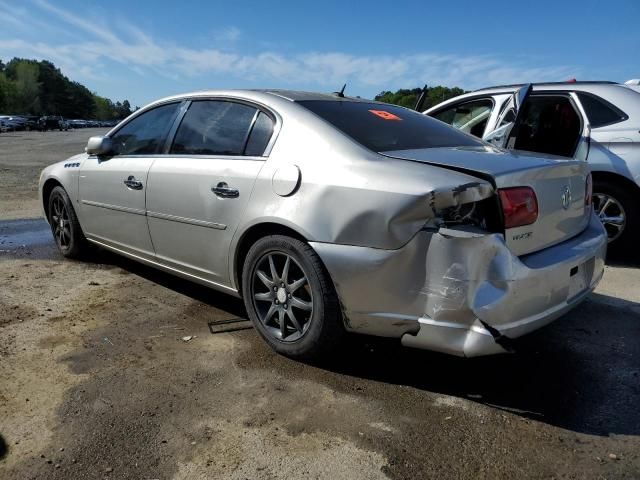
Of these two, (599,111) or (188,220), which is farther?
(599,111)

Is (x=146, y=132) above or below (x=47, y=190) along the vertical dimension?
above

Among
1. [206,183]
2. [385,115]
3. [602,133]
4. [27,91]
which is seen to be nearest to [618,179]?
[602,133]

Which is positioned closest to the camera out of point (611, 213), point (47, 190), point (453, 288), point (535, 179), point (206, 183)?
point (453, 288)

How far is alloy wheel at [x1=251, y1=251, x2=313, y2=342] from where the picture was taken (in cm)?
292

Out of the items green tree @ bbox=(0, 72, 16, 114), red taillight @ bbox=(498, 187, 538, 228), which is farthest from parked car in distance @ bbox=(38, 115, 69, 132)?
red taillight @ bbox=(498, 187, 538, 228)

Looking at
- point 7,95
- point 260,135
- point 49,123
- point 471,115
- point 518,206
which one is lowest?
point 49,123

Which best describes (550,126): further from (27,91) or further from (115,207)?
(27,91)

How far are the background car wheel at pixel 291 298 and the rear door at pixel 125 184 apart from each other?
1217 millimetres

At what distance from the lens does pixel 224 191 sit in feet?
10.6

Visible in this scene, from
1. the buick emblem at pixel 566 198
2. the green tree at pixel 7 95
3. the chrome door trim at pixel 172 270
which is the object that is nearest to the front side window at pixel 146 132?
the chrome door trim at pixel 172 270

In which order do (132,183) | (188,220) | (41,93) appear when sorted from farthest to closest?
(41,93), (132,183), (188,220)

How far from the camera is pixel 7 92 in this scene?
9894 cm

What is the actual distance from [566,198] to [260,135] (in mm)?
1769

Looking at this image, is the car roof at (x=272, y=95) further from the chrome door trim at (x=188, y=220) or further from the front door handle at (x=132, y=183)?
the chrome door trim at (x=188, y=220)
